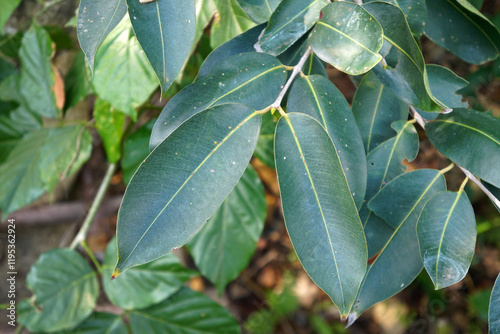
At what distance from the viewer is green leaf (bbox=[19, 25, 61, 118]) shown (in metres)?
0.90

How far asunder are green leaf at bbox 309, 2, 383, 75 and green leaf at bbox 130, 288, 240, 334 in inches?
28.7

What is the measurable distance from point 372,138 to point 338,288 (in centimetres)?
25

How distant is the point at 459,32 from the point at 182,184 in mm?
539

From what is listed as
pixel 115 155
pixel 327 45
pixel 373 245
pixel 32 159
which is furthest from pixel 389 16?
pixel 32 159

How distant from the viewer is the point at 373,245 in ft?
1.66

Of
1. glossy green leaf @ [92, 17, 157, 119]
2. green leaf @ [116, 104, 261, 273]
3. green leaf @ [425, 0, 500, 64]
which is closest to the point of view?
green leaf @ [116, 104, 261, 273]

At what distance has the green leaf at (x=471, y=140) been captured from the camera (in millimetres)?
444

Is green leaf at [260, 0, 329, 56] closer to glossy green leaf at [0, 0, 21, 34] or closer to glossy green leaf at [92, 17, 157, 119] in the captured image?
glossy green leaf at [92, 17, 157, 119]

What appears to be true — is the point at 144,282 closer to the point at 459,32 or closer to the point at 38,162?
the point at 38,162

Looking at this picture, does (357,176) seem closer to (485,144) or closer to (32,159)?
(485,144)

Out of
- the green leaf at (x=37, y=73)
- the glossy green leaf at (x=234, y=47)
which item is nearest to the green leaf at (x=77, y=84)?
the green leaf at (x=37, y=73)

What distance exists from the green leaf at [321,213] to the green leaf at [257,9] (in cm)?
17

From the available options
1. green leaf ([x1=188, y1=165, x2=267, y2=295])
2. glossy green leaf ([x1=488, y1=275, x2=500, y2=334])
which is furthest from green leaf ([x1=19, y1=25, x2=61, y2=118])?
glossy green leaf ([x1=488, y1=275, x2=500, y2=334])

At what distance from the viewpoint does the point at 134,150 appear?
36.7 inches
